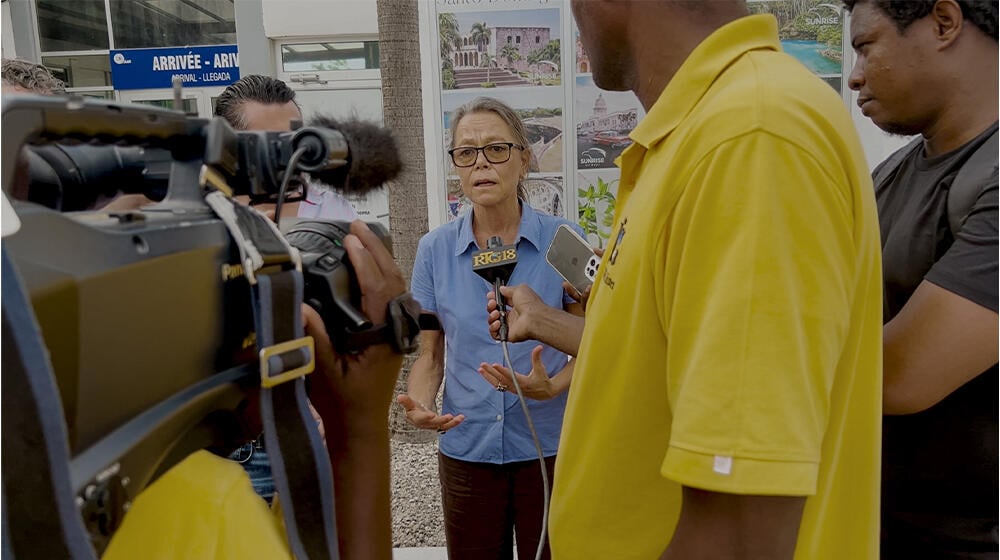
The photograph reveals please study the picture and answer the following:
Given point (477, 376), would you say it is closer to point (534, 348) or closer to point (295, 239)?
point (534, 348)

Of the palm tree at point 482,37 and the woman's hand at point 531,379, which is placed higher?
A: the palm tree at point 482,37

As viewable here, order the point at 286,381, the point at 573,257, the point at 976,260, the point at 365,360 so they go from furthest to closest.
A: 1. the point at 573,257
2. the point at 976,260
3. the point at 365,360
4. the point at 286,381

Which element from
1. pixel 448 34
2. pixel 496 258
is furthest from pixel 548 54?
pixel 496 258

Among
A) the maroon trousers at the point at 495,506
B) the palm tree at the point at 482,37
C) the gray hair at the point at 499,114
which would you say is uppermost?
the palm tree at the point at 482,37

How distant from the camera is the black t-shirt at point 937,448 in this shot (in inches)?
56.1

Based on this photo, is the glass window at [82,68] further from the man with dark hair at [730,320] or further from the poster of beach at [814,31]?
the man with dark hair at [730,320]

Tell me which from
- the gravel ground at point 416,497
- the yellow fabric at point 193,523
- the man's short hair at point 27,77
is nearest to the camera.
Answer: the yellow fabric at point 193,523

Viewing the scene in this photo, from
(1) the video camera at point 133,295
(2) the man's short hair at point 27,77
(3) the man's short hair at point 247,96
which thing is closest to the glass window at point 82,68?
(3) the man's short hair at point 247,96

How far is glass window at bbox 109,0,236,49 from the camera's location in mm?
9023

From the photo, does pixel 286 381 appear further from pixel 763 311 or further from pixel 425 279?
pixel 425 279

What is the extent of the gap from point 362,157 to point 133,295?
0.46m

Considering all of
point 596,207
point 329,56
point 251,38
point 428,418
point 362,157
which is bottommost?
point 428,418

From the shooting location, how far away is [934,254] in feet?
4.79

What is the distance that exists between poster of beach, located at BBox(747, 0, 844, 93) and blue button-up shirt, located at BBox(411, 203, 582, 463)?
2184mm
